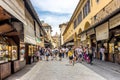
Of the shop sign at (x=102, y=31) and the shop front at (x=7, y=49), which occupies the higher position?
the shop sign at (x=102, y=31)

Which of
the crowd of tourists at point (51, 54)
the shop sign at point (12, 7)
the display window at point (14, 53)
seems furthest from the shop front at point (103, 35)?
the shop sign at point (12, 7)

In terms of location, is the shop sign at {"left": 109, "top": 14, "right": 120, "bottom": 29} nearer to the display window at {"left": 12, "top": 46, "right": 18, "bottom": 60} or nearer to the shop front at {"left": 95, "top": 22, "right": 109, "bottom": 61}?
the shop front at {"left": 95, "top": 22, "right": 109, "bottom": 61}

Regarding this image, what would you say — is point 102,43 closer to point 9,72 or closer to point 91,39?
point 91,39

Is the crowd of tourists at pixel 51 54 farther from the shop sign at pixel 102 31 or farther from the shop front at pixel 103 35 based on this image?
the shop sign at pixel 102 31

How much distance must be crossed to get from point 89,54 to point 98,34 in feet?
9.57

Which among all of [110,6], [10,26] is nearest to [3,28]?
[10,26]

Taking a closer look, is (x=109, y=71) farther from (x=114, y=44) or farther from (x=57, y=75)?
(x=114, y=44)

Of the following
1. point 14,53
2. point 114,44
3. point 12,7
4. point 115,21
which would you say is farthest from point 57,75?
point 114,44

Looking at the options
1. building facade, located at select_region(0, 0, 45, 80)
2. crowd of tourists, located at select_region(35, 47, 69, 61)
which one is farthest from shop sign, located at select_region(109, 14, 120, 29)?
crowd of tourists, located at select_region(35, 47, 69, 61)

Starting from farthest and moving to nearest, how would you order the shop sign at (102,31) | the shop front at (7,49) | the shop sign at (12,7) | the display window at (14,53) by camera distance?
the shop sign at (102,31) → the display window at (14,53) → the shop front at (7,49) → the shop sign at (12,7)

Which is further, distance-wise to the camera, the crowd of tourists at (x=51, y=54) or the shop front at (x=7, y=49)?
the crowd of tourists at (x=51, y=54)

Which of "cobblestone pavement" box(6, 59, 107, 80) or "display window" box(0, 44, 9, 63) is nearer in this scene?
"cobblestone pavement" box(6, 59, 107, 80)

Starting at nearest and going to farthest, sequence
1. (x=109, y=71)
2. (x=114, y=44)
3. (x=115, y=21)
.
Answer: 1. (x=109, y=71)
2. (x=115, y=21)
3. (x=114, y=44)

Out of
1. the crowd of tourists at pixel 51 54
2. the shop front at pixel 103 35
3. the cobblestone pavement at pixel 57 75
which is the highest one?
the shop front at pixel 103 35
